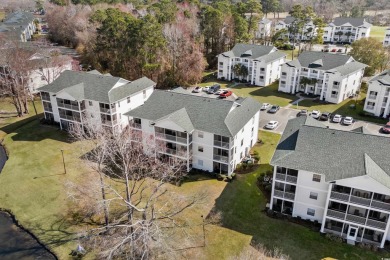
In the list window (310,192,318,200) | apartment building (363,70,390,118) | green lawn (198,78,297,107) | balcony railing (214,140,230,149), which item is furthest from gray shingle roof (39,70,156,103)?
apartment building (363,70,390,118)

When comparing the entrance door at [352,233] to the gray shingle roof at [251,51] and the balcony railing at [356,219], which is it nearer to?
the balcony railing at [356,219]

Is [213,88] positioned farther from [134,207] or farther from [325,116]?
[134,207]

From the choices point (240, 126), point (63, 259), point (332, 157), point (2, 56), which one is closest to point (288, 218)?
point (332, 157)

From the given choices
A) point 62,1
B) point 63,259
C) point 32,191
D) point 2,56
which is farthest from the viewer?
point 62,1

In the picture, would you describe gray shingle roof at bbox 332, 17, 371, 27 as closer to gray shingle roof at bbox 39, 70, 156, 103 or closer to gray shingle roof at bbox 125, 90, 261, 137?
gray shingle roof at bbox 125, 90, 261, 137

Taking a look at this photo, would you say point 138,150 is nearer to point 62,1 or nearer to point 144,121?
point 144,121

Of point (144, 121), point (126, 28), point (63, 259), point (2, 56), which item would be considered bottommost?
point (63, 259)
